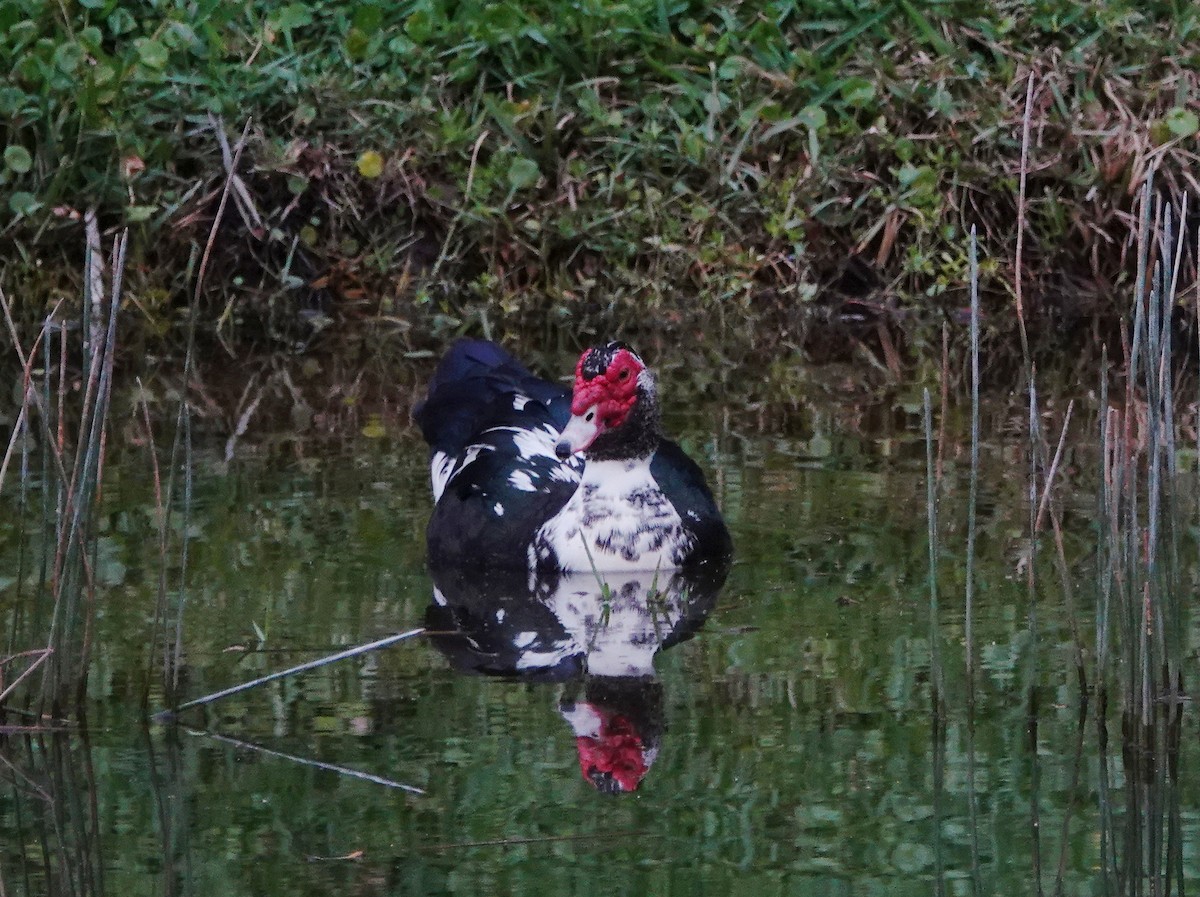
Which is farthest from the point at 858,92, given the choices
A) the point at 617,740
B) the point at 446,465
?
the point at 617,740

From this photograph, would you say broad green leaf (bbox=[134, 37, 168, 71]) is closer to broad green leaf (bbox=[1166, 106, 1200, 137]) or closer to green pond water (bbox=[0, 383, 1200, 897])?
green pond water (bbox=[0, 383, 1200, 897])

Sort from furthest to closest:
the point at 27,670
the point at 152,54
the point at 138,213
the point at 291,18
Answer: the point at 291,18
the point at 152,54
the point at 138,213
the point at 27,670

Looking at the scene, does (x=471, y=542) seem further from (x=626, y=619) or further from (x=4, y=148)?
(x=4, y=148)

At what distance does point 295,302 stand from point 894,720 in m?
5.76

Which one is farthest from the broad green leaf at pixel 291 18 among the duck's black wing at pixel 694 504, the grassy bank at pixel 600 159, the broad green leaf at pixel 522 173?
the duck's black wing at pixel 694 504

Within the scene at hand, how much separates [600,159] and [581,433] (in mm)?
4325

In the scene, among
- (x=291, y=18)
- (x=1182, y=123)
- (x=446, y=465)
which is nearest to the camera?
(x=446, y=465)

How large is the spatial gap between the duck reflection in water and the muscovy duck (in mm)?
52

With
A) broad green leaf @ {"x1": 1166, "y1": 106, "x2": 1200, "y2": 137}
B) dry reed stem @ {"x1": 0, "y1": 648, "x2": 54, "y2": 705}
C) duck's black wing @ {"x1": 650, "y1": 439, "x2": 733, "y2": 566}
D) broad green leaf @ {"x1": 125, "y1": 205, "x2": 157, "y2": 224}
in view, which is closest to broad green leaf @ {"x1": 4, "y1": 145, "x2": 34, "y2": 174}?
broad green leaf @ {"x1": 125, "y1": 205, "x2": 157, "y2": 224}

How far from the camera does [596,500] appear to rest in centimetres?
579

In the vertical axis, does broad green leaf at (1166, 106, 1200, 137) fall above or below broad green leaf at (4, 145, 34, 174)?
above

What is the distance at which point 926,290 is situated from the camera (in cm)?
958

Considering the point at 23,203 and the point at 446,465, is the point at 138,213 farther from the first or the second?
the point at 446,465

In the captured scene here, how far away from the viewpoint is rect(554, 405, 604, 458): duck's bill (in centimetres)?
579
